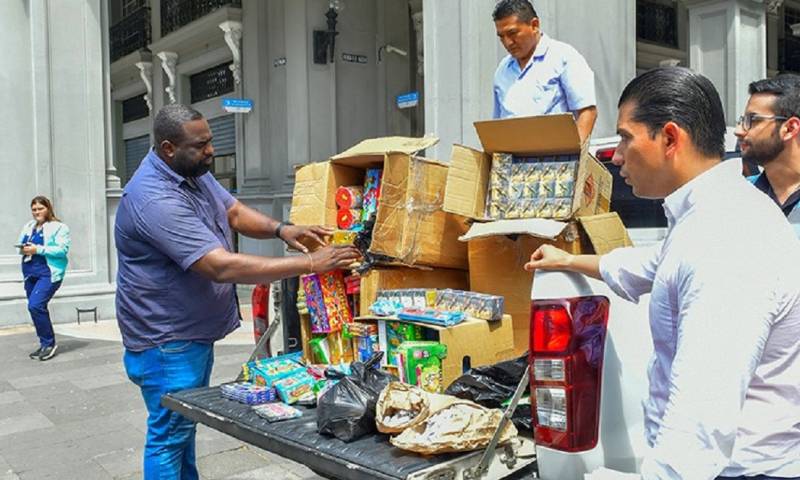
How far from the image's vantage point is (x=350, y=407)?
2629 mm

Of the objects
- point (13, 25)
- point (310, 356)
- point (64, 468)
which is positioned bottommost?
point (64, 468)

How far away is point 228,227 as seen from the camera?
3.87 metres

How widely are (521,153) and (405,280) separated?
2.88 ft

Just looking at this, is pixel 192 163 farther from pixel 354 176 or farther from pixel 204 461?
pixel 204 461

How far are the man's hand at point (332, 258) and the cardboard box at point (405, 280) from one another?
14 centimetres

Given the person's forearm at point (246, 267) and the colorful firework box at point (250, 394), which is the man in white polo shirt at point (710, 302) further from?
the colorful firework box at point (250, 394)

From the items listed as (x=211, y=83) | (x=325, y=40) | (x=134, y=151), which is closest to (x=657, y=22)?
(x=325, y=40)

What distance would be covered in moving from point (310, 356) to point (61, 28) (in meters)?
9.60

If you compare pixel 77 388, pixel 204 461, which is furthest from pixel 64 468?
pixel 77 388

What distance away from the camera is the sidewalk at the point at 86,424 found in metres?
4.74

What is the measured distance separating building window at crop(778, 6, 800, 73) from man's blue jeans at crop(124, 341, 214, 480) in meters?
19.4

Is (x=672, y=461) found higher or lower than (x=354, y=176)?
lower

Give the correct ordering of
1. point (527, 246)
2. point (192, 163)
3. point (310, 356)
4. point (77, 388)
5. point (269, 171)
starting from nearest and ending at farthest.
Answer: point (527, 246)
point (192, 163)
point (310, 356)
point (77, 388)
point (269, 171)

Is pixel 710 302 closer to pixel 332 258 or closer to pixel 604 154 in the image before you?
pixel 332 258
